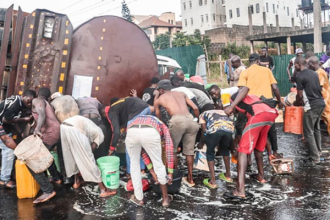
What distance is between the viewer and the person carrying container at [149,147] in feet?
14.5

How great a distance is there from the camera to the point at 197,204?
449 cm

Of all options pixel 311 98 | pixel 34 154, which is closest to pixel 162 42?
pixel 311 98

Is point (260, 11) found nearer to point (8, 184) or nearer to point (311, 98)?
A: point (311, 98)

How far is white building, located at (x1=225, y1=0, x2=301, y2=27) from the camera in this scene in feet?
142

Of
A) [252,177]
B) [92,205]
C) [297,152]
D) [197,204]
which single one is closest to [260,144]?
[252,177]

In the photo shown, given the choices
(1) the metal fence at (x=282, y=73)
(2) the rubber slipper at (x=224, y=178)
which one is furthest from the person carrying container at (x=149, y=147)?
(1) the metal fence at (x=282, y=73)

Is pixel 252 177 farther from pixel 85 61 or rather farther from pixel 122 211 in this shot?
pixel 85 61

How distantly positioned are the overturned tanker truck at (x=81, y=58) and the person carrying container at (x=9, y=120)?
2.86ft

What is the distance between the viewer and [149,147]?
4.42 meters

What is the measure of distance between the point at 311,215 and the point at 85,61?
16.4 ft

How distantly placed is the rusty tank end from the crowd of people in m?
0.92

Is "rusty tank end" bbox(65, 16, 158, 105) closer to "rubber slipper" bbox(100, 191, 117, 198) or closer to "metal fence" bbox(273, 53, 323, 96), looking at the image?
"rubber slipper" bbox(100, 191, 117, 198)

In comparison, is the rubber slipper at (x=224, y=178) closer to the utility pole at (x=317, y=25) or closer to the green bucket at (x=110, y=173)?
the green bucket at (x=110, y=173)

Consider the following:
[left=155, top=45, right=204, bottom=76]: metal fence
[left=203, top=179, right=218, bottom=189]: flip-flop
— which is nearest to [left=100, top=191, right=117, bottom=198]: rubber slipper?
[left=203, top=179, right=218, bottom=189]: flip-flop
